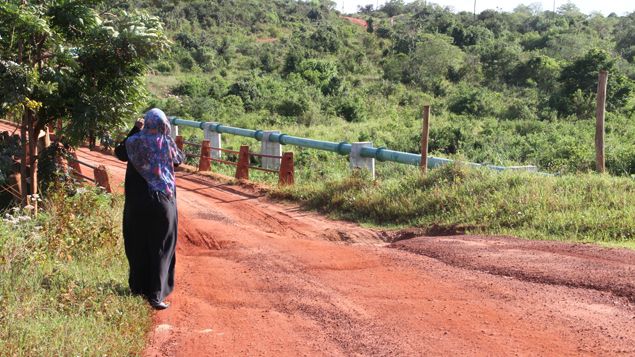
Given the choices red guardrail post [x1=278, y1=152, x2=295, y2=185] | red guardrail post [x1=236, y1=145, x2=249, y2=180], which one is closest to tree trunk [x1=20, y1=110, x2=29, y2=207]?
red guardrail post [x1=278, y1=152, x2=295, y2=185]

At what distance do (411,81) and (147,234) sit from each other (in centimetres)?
3518

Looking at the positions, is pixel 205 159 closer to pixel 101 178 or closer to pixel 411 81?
pixel 101 178

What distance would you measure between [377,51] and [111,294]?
1829 inches

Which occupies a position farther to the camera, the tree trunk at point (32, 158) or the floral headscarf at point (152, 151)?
the tree trunk at point (32, 158)

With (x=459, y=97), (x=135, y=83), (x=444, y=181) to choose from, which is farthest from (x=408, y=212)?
(x=459, y=97)

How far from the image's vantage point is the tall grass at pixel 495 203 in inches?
337

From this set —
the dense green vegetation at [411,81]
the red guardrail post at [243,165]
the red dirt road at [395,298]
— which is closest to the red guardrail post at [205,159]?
the red guardrail post at [243,165]

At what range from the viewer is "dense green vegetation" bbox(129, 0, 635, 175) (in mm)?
23066

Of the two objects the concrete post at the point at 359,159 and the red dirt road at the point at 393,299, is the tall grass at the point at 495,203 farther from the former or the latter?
the concrete post at the point at 359,159

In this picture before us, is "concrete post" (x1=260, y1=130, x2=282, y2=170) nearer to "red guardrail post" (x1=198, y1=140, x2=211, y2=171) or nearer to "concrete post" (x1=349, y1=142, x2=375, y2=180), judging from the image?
"red guardrail post" (x1=198, y1=140, x2=211, y2=171)

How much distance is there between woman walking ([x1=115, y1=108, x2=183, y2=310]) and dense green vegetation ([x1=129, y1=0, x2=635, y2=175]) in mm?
9571

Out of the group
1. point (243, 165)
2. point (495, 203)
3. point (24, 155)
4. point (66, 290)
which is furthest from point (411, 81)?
point (66, 290)

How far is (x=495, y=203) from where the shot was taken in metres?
9.66

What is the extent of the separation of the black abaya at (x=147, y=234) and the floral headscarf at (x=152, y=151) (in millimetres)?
65
